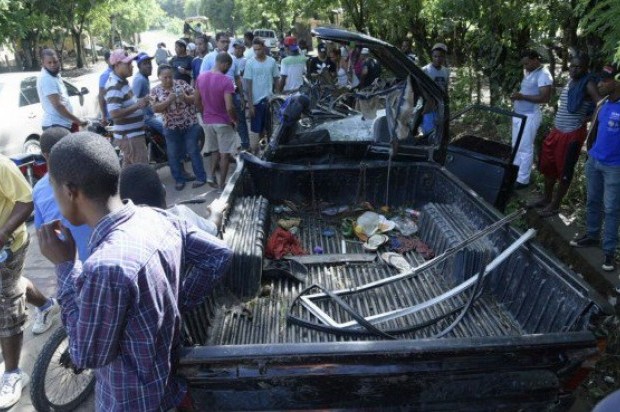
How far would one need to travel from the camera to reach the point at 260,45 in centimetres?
826

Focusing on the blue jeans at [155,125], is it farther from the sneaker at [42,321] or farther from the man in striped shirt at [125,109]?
the sneaker at [42,321]

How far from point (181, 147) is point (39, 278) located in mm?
2806

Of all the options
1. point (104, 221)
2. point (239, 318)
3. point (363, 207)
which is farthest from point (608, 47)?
point (104, 221)

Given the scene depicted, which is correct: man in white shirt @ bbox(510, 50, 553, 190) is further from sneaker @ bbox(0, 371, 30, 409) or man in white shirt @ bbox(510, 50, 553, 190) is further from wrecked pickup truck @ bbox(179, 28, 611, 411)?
sneaker @ bbox(0, 371, 30, 409)

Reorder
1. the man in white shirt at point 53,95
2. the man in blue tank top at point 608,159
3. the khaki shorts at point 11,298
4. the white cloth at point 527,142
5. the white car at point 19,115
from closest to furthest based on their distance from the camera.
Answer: the khaki shorts at point 11,298, the man in blue tank top at point 608,159, the man in white shirt at point 53,95, the white cloth at point 527,142, the white car at point 19,115

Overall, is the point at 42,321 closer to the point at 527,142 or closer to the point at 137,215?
the point at 137,215

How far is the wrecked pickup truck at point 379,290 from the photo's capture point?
1957 mm

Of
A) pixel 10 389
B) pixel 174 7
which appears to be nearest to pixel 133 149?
pixel 10 389

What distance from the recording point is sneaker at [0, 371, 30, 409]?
3.15 meters

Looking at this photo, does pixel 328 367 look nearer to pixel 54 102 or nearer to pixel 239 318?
pixel 239 318

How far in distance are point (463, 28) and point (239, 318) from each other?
11074 mm

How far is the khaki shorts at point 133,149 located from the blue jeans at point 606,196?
5.18 m

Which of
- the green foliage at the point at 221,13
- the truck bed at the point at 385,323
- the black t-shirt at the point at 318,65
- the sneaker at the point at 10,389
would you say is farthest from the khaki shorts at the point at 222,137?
the green foliage at the point at 221,13

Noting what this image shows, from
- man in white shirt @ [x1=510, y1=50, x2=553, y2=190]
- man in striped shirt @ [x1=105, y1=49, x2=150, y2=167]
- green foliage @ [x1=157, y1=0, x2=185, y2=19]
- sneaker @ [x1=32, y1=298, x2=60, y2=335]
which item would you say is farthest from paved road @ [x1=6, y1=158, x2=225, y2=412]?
green foliage @ [x1=157, y1=0, x2=185, y2=19]
